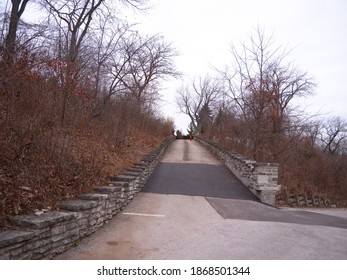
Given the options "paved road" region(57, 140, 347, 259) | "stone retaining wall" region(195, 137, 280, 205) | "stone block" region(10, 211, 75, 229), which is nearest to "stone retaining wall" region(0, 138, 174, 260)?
"stone block" region(10, 211, 75, 229)

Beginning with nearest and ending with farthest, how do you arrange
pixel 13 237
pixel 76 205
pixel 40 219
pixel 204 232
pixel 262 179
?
pixel 13 237
pixel 40 219
pixel 76 205
pixel 204 232
pixel 262 179

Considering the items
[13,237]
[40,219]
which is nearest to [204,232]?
[40,219]

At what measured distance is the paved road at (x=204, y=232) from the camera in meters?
5.08

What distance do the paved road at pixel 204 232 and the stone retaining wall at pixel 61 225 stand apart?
20cm

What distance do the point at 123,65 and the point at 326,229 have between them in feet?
29.8

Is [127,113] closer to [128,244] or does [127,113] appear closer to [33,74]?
[33,74]

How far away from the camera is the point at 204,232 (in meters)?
6.41

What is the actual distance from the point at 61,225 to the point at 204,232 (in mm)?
2989

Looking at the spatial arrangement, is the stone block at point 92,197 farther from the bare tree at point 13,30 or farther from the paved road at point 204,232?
the bare tree at point 13,30

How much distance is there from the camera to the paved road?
5.08 meters

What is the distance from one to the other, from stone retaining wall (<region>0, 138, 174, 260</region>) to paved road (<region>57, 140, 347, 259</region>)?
20 cm

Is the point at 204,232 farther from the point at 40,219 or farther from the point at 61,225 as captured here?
the point at 40,219

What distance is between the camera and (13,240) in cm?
370
